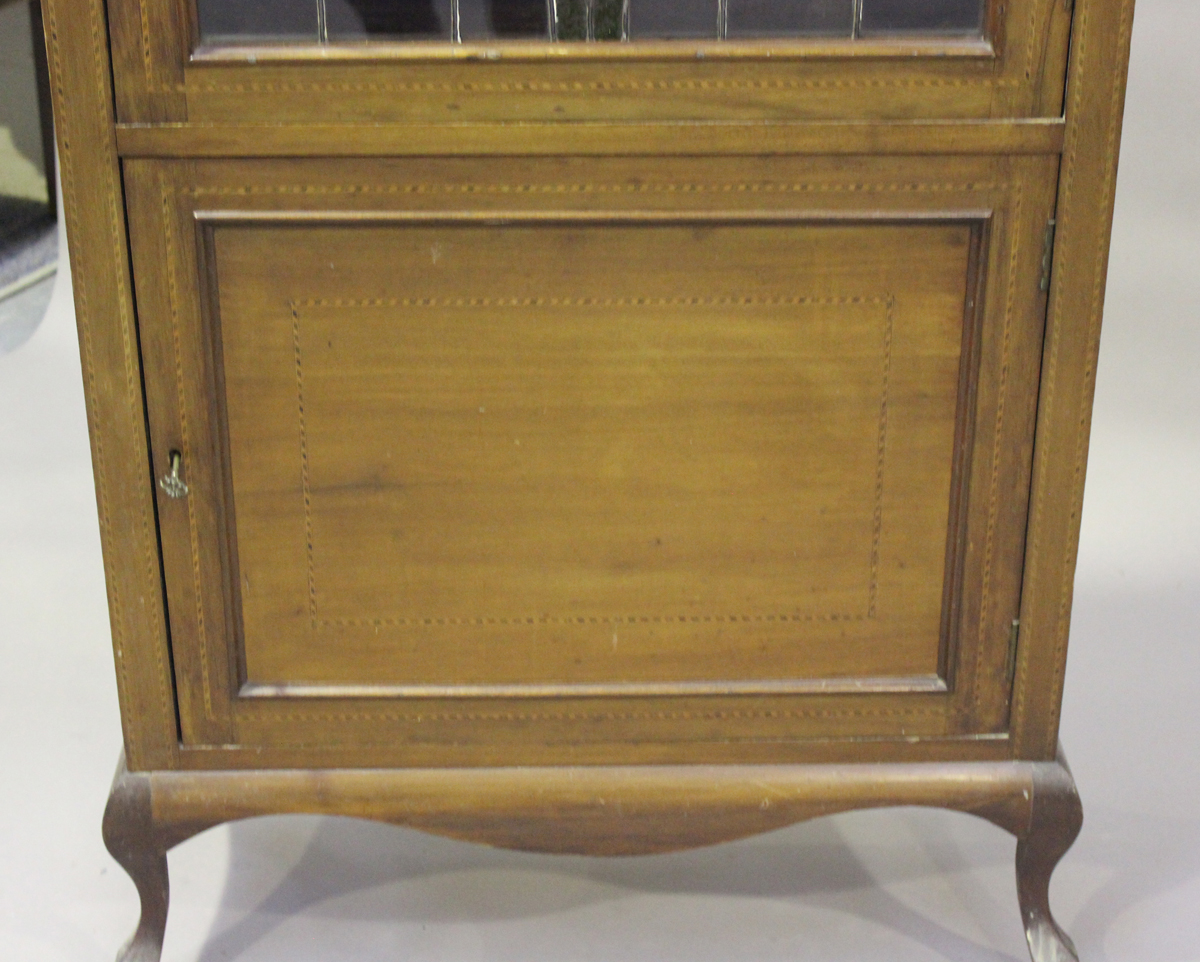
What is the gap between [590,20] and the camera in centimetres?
139

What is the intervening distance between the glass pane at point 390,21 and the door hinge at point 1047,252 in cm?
58

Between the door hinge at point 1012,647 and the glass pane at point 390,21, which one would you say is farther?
the door hinge at point 1012,647

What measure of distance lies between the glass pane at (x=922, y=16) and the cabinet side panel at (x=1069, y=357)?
0.31 feet

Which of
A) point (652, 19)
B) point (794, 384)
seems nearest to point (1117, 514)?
point (794, 384)

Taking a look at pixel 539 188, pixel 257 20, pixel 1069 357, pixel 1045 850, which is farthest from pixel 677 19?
pixel 1045 850

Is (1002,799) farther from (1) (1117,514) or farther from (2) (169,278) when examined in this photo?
(1) (1117,514)

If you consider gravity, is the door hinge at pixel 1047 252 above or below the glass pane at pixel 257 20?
below

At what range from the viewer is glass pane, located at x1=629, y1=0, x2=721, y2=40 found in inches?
54.6

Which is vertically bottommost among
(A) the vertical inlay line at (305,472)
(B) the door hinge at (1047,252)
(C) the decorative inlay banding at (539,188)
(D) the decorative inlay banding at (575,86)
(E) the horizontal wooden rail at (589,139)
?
(A) the vertical inlay line at (305,472)

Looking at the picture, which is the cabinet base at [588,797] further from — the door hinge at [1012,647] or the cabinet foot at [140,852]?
the door hinge at [1012,647]

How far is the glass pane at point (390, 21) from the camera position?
1.39 metres

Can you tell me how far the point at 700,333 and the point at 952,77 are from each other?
0.32 metres

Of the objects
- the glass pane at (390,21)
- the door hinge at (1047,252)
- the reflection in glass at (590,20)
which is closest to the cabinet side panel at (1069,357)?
the door hinge at (1047,252)

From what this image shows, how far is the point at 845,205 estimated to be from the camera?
4.66 ft
